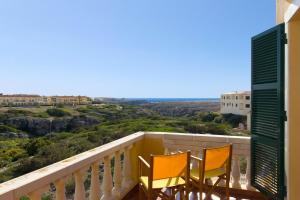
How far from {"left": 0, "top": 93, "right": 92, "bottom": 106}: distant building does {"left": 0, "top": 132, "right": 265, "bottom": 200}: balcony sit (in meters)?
37.6

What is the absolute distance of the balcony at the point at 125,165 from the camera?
2.29 m

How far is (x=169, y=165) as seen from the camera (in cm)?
250

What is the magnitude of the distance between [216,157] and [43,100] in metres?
44.0

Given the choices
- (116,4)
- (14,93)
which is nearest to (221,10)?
(116,4)

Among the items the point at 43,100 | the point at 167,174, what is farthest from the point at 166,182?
the point at 43,100

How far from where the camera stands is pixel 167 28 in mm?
13617

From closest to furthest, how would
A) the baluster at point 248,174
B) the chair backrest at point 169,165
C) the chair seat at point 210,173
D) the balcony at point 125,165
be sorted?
the balcony at point 125,165 → the chair backrest at point 169,165 → the chair seat at point 210,173 → the baluster at point 248,174

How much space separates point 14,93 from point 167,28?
3974cm

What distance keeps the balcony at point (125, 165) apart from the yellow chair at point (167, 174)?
506mm

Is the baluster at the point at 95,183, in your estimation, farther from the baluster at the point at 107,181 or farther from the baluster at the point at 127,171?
the baluster at the point at 127,171

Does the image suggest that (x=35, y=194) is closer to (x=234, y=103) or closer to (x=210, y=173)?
(x=210, y=173)

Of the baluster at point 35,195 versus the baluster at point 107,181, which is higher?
the baluster at point 35,195

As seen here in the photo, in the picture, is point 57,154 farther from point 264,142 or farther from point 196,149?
point 264,142

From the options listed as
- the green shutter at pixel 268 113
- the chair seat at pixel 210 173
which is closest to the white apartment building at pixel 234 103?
the green shutter at pixel 268 113
